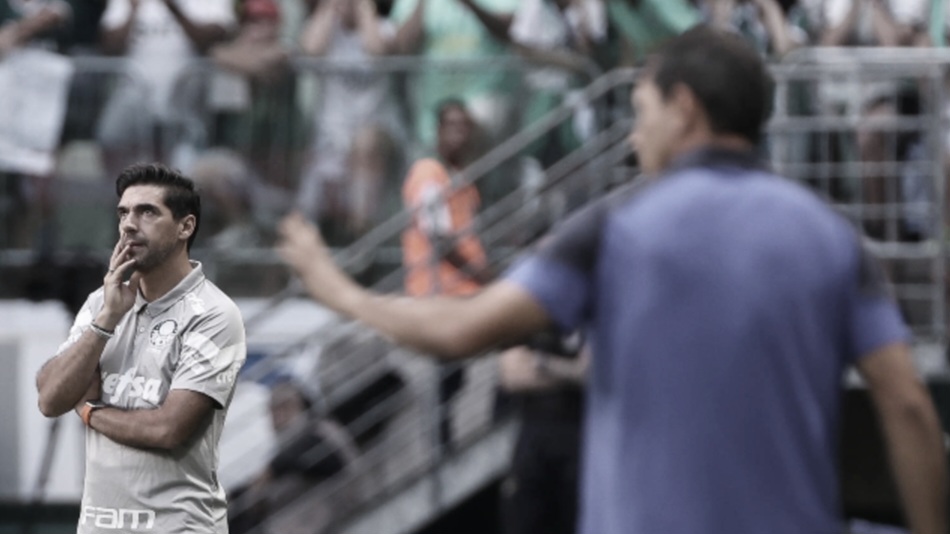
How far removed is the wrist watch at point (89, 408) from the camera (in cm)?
562

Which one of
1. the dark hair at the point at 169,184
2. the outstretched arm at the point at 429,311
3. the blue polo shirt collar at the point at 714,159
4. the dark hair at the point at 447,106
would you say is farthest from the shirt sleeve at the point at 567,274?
the dark hair at the point at 447,106

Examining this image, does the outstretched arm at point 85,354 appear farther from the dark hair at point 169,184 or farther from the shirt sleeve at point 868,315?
the shirt sleeve at point 868,315

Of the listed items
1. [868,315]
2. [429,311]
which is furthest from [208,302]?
[868,315]

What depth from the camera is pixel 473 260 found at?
33.4ft

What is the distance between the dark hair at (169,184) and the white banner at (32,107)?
5.17 m

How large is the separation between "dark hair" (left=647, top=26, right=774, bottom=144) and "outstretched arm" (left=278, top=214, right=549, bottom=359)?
517mm

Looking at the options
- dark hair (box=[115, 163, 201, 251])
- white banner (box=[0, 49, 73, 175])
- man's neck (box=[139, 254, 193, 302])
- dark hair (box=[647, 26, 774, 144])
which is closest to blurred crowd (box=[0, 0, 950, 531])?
white banner (box=[0, 49, 73, 175])

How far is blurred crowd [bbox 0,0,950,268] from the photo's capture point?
10656 millimetres

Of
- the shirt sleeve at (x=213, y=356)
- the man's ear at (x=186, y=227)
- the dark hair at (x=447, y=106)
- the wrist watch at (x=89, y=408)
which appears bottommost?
the wrist watch at (x=89, y=408)

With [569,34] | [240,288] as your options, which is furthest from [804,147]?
[240,288]

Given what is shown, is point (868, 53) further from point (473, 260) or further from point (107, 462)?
point (107, 462)

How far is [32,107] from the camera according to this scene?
10867mm

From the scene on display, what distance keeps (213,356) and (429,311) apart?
2154 millimetres

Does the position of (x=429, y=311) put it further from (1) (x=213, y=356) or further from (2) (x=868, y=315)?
(1) (x=213, y=356)
